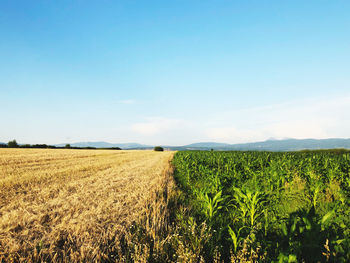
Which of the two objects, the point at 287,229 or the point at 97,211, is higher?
the point at 287,229

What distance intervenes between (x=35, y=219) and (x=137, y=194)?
3021 mm

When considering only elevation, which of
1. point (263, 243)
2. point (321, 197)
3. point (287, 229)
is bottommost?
point (321, 197)

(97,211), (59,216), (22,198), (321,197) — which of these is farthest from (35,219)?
(321,197)

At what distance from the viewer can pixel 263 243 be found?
329 centimetres

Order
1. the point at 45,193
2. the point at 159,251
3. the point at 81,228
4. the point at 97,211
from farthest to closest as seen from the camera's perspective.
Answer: the point at 45,193 < the point at 97,211 < the point at 81,228 < the point at 159,251

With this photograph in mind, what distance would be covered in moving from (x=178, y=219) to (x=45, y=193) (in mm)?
6072

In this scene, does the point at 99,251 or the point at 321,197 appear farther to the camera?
the point at 321,197

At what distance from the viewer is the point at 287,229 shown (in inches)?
115

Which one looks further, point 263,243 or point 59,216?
point 59,216

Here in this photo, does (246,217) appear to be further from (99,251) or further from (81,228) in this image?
(81,228)

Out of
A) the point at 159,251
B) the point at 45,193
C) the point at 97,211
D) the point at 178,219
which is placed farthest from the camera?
the point at 45,193

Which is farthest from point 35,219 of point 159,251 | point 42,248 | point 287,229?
point 287,229

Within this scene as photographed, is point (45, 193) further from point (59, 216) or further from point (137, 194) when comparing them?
point (137, 194)

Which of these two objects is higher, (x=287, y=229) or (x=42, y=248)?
(x=287, y=229)
